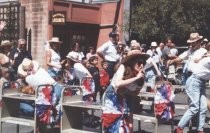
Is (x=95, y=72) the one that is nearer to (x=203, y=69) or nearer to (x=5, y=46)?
(x=5, y=46)

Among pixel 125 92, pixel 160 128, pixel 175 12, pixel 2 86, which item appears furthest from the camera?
pixel 175 12

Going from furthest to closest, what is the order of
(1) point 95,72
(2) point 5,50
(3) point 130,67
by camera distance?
(1) point 95,72 < (2) point 5,50 < (3) point 130,67

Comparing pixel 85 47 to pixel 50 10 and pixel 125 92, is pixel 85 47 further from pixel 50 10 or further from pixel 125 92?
pixel 125 92

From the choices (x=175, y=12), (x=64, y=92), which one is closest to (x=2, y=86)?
(x=64, y=92)

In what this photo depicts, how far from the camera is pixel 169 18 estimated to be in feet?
67.7

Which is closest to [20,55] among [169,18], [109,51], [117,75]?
[109,51]

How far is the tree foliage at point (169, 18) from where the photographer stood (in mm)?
20406

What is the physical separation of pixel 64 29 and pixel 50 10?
1140 mm

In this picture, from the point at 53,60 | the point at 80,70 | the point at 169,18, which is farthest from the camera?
the point at 169,18

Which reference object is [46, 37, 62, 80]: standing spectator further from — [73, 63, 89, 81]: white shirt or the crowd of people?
[73, 63, 89, 81]: white shirt

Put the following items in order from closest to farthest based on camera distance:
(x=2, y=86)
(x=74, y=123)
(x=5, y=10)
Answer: (x=74, y=123), (x=2, y=86), (x=5, y=10)

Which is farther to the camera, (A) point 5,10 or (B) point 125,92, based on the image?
(A) point 5,10

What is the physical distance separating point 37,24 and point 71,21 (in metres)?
1.76

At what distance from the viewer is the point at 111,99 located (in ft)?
21.8
